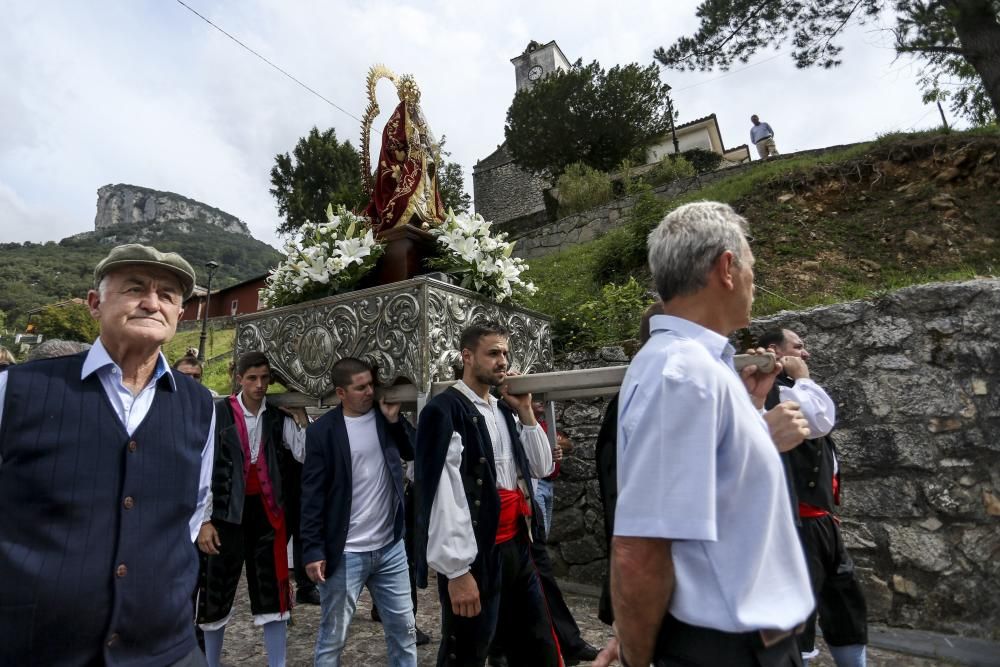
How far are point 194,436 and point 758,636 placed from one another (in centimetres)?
181

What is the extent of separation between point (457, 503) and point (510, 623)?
78cm

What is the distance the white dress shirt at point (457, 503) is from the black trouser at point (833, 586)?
169 centimetres

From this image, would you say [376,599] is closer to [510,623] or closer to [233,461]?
[510,623]

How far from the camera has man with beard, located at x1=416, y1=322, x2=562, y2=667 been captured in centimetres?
268

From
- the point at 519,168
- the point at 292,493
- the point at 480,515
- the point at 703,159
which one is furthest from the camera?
the point at 519,168

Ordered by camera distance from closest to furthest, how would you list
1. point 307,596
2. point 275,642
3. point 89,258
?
point 275,642 → point 307,596 → point 89,258

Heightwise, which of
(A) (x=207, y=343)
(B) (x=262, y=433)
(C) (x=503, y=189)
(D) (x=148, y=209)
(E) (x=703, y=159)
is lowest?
(B) (x=262, y=433)

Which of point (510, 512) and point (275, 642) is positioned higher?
point (510, 512)

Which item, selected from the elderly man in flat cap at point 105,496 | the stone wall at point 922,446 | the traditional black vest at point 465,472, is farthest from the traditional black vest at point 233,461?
the stone wall at point 922,446

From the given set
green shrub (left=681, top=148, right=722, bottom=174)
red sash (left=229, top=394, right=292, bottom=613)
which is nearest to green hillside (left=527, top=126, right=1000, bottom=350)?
red sash (left=229, top=394, right=292, bottom=613)

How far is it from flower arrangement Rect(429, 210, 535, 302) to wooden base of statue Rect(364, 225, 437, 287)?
13 cm

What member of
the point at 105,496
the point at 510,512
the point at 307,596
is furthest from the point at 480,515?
the point at 307,596

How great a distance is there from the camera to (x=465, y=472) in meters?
2.86

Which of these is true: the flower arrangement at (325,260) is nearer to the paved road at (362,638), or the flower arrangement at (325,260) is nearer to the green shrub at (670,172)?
the paved road at (362,638)
